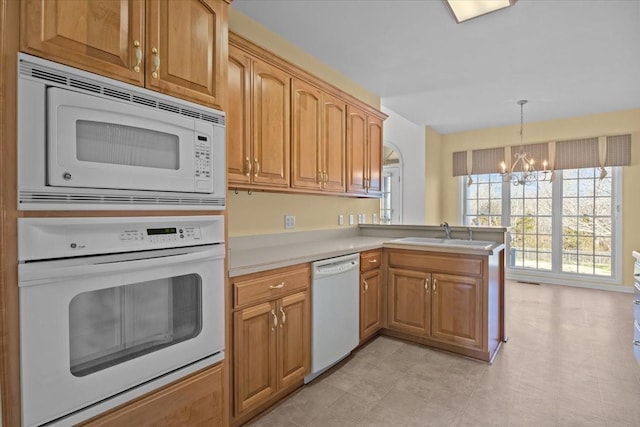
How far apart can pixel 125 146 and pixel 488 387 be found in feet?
8.48

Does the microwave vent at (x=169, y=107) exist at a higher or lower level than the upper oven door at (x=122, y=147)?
higher

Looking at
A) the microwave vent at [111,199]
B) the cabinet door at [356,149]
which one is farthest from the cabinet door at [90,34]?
the cabinet door at [356,149]

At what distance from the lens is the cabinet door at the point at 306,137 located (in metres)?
2.61

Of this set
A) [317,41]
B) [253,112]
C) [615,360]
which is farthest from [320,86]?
[615,360]

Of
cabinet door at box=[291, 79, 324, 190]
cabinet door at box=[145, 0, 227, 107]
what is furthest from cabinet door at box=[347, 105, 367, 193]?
cabinet door at box=[145, 0, 227, 107]

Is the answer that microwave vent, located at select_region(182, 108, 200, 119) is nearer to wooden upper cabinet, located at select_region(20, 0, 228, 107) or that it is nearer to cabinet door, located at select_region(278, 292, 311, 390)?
wooden upper cabinet, located at select_region(20, 0, 228, 107)

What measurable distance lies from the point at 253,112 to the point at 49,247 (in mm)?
1496

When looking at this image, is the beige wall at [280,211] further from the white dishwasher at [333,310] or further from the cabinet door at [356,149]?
the white dishwasher at [333,310]

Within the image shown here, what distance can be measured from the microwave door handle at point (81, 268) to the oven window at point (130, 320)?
0.08m

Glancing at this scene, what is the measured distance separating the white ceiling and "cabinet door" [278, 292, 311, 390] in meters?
2.09

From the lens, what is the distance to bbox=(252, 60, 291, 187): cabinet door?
7.50ft

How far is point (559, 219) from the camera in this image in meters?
5.50

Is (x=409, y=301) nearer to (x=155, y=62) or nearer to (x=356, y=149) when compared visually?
(x=356, y=149)

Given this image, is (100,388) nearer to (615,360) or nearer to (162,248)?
(162,248)
